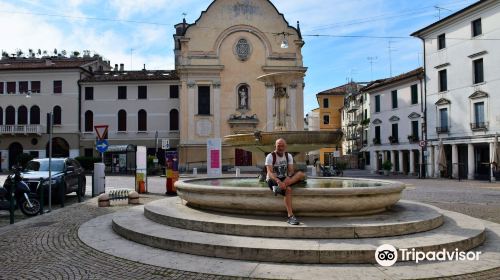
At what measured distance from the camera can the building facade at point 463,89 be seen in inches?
1149

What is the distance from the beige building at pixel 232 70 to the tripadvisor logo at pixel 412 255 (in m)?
35.4

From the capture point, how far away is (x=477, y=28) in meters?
30.5

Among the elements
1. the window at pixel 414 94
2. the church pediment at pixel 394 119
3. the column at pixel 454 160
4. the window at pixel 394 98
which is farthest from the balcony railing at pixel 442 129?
the window at pixel 394 98

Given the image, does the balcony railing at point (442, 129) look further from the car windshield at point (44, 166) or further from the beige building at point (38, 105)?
the beige building at point (38, 105)

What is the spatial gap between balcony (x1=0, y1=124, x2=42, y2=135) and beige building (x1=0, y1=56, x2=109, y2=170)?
0.42 ft

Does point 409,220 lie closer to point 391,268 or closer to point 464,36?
point 391,268

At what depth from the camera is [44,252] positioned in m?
7.14

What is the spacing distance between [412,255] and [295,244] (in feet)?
5.73

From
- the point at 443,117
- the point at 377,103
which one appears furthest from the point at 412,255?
the point at 377,103

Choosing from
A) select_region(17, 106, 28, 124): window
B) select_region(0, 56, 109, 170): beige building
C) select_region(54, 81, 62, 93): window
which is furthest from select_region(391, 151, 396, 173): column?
select_region(17, 106, 28, 124): window

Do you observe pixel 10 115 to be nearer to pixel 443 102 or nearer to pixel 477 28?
pixel 443 102

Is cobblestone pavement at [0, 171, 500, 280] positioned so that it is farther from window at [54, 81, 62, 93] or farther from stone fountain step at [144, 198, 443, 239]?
window at [54, 81, 62, 93]

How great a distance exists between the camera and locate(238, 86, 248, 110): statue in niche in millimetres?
42562

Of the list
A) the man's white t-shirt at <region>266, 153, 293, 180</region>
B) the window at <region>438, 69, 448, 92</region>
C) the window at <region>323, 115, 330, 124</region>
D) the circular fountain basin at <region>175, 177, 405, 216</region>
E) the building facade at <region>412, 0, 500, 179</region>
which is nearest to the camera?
the circular fountain basin at <region>175, 177, 405, 216</region>
